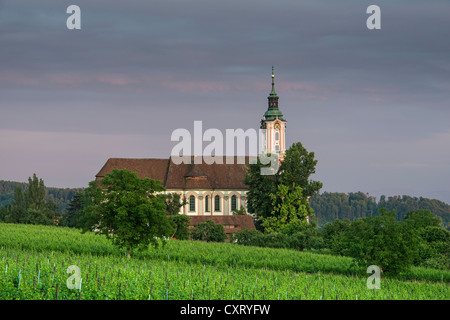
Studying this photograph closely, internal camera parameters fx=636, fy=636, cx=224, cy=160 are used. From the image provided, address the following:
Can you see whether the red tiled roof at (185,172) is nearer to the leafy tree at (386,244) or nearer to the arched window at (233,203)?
the arched window at (233,203)

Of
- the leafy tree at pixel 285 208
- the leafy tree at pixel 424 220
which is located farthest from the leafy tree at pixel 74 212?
the leafy tree at pixel 424 220

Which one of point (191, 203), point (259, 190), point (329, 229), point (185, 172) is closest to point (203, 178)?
point (185, 172)

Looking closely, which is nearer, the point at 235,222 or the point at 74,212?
the point at 235,222

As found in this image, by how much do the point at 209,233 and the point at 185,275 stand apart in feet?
105

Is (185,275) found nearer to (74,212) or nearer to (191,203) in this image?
(191,203)

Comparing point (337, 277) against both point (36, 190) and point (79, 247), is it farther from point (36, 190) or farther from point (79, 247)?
point (36, 190)

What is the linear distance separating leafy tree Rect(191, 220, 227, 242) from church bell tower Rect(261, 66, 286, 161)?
87.2ft

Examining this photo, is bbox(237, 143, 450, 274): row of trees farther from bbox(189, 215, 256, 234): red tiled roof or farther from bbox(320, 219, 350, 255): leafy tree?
bbox(189, 215, 256, 234): red tiled roof

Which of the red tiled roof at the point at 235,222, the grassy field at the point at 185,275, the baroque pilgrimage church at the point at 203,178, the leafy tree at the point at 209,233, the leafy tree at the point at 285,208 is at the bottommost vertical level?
the grassy field at the point at 185,275

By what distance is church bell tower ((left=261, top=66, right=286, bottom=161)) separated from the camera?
90.6 m

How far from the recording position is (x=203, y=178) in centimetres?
8619

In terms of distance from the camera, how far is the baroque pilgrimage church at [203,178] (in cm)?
8544

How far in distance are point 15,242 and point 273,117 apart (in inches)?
1989

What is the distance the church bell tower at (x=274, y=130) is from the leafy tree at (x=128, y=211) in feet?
167
